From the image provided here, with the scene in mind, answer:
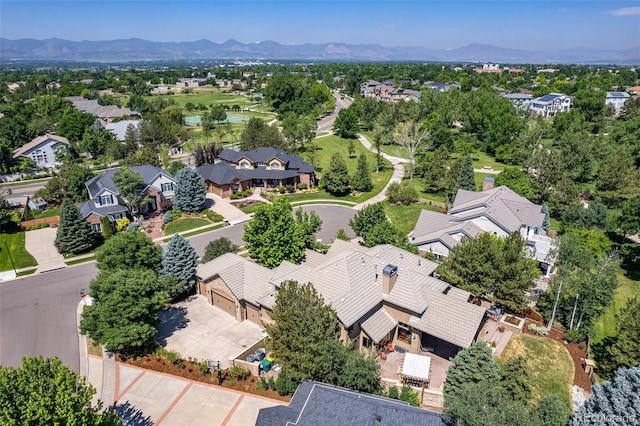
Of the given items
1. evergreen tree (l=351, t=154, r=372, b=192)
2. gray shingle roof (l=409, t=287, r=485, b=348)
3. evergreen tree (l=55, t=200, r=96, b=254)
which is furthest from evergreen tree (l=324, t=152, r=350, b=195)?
gray shingle roof (l=409, t=287, r=485, b=348)

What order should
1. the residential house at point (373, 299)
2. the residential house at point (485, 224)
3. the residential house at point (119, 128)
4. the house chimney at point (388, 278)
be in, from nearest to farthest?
1. the residential house at point (373, 299)
2. the house chimney at point (388, 278)
3. the residential house at point (485, 224)
4. the residential house at point (119, 128)

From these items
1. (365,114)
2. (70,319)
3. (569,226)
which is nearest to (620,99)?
(365,114)

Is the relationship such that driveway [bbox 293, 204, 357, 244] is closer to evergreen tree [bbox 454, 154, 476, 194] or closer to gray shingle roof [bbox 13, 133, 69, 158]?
evergreen tree [bbox 454, 154, 476, 194]

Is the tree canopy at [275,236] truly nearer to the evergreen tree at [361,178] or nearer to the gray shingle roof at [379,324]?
the gray shingle roof at [379,324]

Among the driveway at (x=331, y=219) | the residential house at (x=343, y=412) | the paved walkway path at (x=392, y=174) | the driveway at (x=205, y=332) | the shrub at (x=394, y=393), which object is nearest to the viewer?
the residential house at (x=343, y=412)

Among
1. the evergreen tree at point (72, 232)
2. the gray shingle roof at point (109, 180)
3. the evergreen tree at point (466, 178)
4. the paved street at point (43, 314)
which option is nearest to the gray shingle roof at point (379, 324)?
the paved street at point (43, 314)

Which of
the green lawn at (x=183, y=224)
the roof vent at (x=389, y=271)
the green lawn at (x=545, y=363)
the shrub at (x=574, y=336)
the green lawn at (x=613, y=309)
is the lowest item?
the green lawn at (x=613, y=309)
